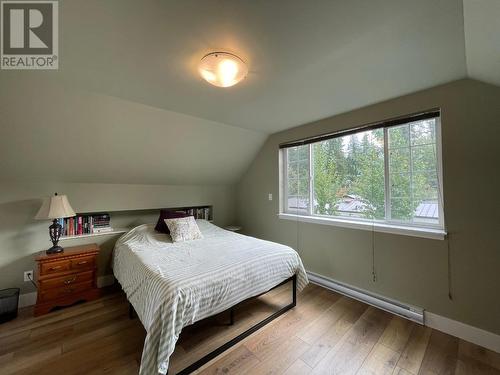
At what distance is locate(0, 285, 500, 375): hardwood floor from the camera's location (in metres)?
1.49

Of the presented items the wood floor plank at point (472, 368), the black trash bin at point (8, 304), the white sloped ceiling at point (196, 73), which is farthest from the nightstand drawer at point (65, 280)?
the wood floor plank at point (472, 368)

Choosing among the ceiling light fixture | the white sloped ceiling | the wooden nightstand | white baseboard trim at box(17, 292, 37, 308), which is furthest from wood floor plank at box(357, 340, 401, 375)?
white baseboard trim at box(17, 292, 37, 308)

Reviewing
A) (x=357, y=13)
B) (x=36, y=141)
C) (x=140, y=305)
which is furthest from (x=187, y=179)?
(x=357, y=13)

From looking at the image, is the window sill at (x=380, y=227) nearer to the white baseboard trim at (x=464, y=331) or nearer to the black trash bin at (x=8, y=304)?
the white baseboard trim at (x=464, y=331)

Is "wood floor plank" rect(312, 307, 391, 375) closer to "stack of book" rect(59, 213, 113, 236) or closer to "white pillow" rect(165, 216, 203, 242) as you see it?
"white pillow" rect(165, 216, 203, 242)

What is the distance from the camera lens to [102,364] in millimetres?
1507

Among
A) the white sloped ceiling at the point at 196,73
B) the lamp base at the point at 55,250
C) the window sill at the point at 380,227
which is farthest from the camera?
the lamp base at the point at 55,250

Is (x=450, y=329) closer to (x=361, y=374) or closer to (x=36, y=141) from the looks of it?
(x=361, y=374)

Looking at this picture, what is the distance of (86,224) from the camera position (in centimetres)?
268

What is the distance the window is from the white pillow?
1.52 meters

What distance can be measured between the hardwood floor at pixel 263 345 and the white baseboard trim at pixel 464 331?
0.06 m

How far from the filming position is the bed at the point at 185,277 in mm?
1330

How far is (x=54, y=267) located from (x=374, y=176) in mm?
3622

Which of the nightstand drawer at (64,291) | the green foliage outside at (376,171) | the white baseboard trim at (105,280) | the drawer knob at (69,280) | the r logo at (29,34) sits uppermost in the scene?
the r logo at (29,34)
